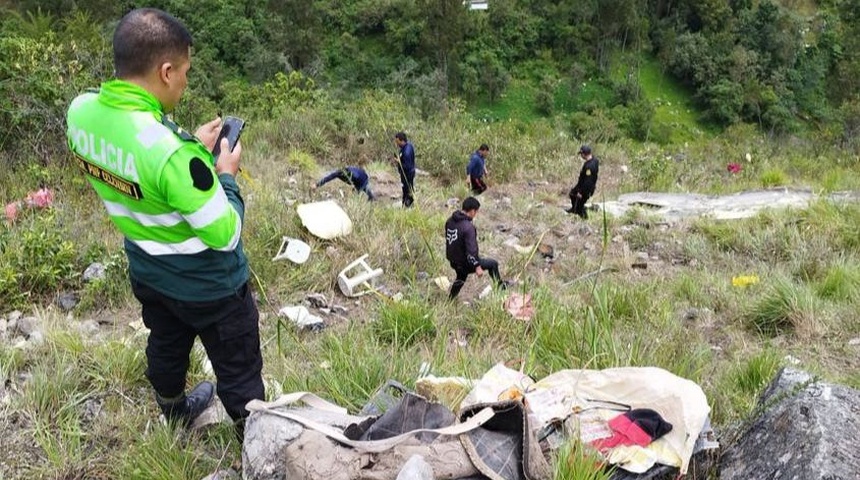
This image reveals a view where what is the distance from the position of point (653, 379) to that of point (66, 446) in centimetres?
211

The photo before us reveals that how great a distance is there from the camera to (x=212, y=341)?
7.32ft

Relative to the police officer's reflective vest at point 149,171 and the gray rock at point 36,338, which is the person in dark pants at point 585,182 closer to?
the gray rock at point 36,338

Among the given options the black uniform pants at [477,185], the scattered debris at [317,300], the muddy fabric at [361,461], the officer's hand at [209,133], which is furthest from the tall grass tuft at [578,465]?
the black uniform pants at [477,185]

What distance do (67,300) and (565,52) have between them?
43275 mm

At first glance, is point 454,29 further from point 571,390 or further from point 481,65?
point 571,390

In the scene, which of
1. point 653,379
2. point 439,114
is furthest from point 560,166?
point 653,379

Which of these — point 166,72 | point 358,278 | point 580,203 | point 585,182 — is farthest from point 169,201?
point 580,203

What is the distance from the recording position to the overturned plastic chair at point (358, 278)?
4551 mm

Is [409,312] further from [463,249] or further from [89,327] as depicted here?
[89,327]

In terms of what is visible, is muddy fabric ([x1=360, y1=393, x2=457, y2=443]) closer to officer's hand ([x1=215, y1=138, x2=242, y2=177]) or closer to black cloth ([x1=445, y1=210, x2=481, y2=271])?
officer's hand ([x1=215, y1=138, x2=242, y2=177])

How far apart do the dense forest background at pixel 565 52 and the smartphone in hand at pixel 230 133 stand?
3059 centimetres

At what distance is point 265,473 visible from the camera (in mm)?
1982

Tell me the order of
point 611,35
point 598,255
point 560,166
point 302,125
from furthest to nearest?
point 611,35 → point 560,166 → point 302,125 → point 598,255

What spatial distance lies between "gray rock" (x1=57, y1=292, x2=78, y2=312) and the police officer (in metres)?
1.81
